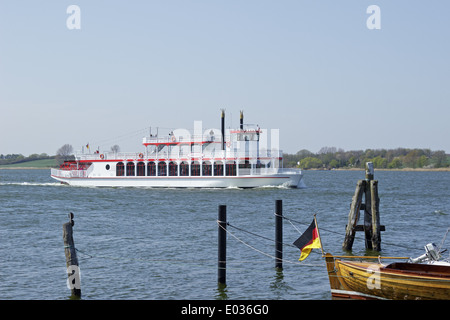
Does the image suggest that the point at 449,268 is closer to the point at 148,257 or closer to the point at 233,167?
the point at 148,257

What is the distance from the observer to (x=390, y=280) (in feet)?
42.8

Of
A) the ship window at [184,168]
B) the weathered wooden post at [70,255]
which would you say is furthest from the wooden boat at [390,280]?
the ship window at [184,168]

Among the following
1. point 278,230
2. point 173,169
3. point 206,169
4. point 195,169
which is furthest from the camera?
point 173,169

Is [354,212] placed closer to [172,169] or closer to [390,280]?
[390,280]

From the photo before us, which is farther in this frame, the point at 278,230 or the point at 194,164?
the point at 194,164

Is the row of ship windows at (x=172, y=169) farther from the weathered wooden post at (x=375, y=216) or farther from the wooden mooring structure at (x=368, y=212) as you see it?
the weathered wooden post at (x=375, y=216)

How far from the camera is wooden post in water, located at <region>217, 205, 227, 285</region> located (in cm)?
1524

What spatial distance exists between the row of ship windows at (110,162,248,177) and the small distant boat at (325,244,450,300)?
45.9m

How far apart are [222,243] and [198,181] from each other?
45.1 meters

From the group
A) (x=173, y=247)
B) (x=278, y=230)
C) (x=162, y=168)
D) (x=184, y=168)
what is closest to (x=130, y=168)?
(x=162, y=168)

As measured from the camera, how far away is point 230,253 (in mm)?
21266

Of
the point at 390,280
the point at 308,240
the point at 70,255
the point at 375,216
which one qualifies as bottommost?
the point at 390,280
